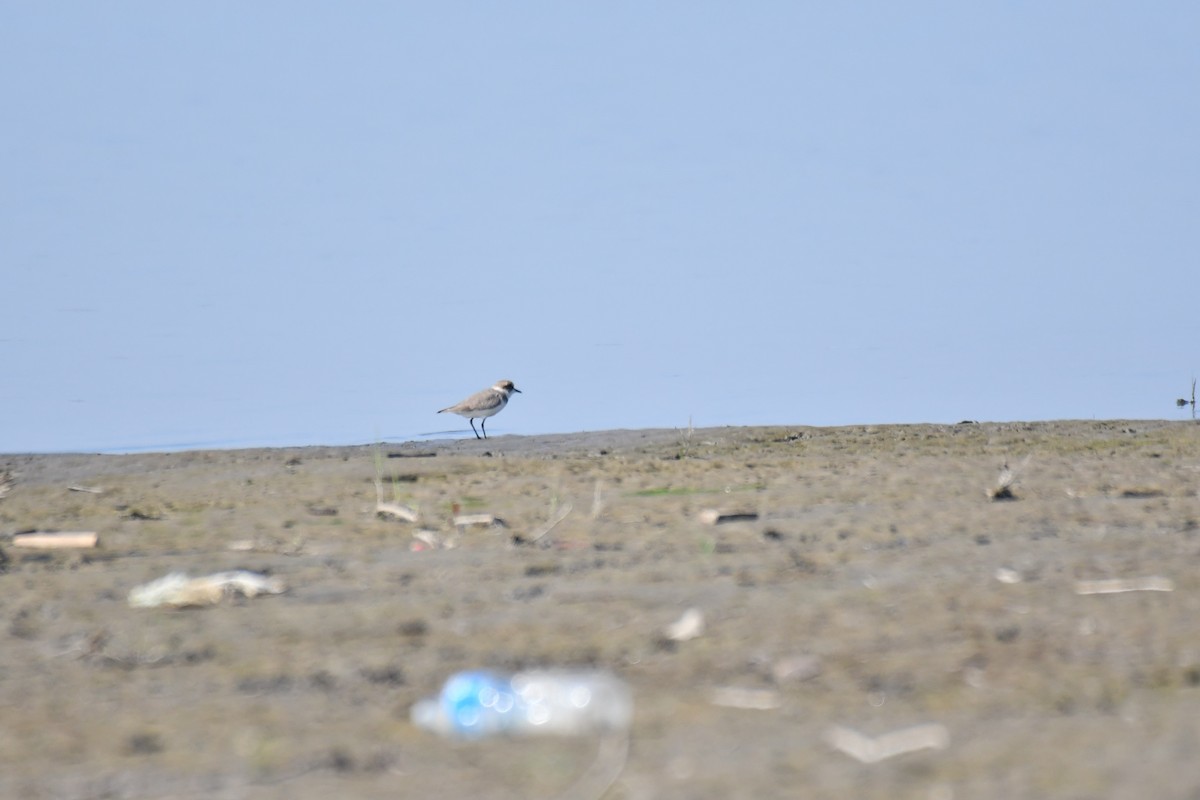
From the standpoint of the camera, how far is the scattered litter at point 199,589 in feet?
15.6

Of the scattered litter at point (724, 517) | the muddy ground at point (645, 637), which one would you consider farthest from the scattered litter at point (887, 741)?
the scattered litter at point (724, 517)

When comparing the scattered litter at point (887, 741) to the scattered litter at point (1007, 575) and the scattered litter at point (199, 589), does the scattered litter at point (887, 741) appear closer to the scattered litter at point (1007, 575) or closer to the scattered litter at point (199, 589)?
the scattered litter at point (1007, 575)

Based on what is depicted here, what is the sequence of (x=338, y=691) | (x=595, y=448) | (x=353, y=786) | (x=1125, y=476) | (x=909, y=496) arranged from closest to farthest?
(x=353, y=786) → (x=338, y=691) → (x=909, y=496) → (x=1125, y=476) → (x=595, y=448)

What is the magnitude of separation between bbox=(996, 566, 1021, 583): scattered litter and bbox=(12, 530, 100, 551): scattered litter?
3.38 meters

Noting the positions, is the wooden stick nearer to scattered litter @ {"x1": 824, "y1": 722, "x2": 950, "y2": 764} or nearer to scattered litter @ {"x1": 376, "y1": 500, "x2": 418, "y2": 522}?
scattered litter @ {"x1": 376, "y1": 500, "x2": 418, "y2": 522}

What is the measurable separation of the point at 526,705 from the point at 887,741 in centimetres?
85

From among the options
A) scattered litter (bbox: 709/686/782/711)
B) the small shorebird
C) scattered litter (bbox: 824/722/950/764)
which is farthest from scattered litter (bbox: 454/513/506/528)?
the small shorebird

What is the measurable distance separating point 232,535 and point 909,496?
113 inches

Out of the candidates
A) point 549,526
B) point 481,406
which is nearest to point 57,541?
point 549,526

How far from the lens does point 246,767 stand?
3.14 metres

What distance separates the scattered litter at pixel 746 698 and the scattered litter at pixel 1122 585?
1.34 meters

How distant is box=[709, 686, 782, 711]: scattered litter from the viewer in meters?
3.41

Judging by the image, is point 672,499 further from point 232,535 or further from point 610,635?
point 610,635

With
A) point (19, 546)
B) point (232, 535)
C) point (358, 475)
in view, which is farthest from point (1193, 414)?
point (19, 546)
